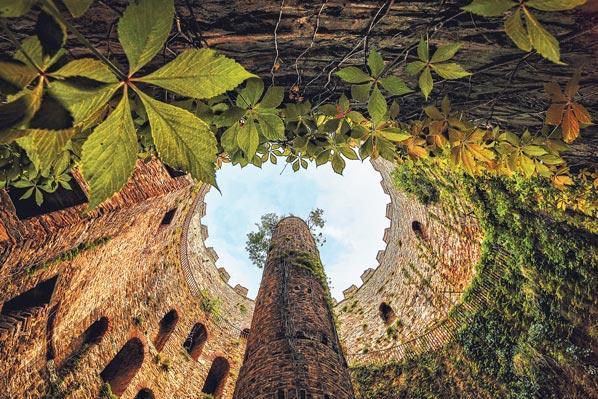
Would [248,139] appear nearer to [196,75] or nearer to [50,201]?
[196,75]

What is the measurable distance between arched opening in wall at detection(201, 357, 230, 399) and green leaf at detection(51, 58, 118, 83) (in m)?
13.1

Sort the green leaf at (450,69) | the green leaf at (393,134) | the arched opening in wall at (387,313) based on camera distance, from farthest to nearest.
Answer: the arched opening in wall at (387,313), the green leaf at (393,134), the green leaf at (450,69)

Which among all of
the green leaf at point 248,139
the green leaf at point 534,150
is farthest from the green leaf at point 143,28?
the green leaf at point 534,150

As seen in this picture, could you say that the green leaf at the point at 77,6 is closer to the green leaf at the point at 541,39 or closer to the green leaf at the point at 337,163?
the green leaf at the point at 541,39

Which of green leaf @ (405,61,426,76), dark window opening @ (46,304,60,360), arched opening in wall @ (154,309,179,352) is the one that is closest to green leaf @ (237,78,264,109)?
green leaf @ (405,61,426,76)

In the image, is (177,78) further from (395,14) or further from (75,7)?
(395,14)

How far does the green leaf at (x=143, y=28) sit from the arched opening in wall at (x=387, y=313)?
11707mm

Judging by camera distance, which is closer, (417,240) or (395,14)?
(395,14)

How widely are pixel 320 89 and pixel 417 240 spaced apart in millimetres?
9643

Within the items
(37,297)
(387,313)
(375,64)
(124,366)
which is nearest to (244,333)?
(124,366)

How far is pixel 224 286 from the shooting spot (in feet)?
50.8

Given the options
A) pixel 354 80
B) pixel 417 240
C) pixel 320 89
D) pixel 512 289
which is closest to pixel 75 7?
pixel 354 80

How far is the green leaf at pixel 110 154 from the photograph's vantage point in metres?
0.64

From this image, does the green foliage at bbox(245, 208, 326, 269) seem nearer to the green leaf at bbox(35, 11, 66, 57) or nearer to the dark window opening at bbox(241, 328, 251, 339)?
the dark window opening at bbox(241, 328, 251, 339)
